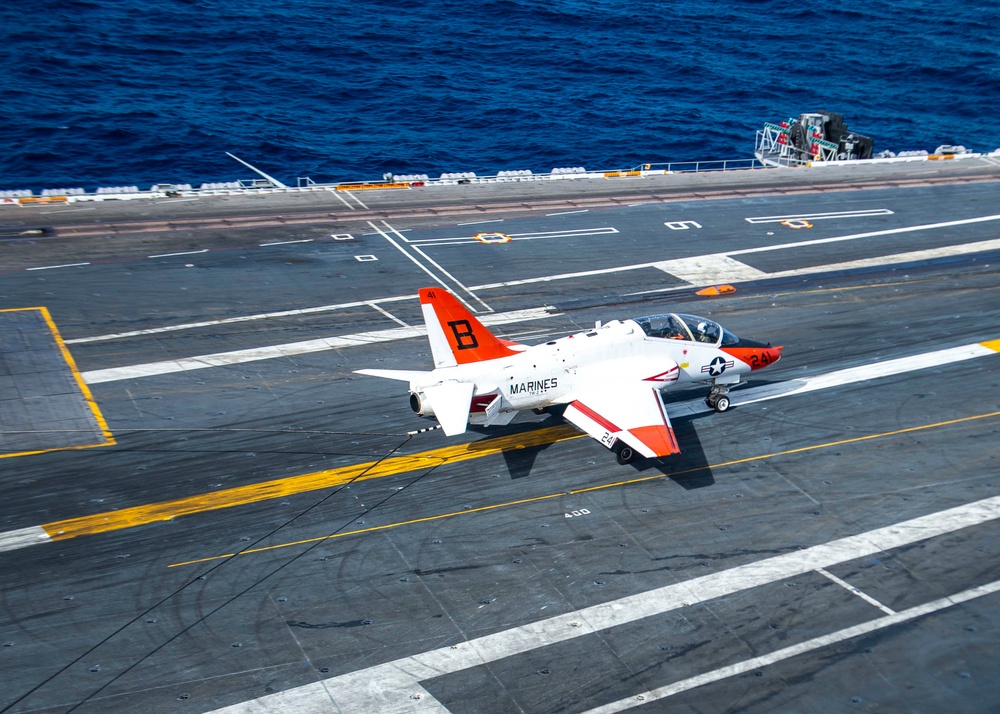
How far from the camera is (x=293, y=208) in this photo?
5619cm

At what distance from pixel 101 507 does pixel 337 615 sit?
29.8 feet

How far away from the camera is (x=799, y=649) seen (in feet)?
77.0

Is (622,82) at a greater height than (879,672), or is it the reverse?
(622,82)

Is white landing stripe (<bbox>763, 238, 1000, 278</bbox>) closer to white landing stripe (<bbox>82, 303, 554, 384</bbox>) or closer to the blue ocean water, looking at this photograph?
white landing stripe (<bbox>82, 303, 554, 384</bbox>)

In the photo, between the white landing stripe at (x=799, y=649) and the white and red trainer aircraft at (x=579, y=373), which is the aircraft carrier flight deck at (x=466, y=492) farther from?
the white and red trainer aircraft at (x=579, y=373)

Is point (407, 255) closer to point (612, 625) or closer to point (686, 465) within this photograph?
point (686, 465)

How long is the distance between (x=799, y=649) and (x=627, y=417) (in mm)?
9232

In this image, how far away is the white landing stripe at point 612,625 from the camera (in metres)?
21.5

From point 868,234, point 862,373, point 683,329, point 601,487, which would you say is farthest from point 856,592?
point 868,234

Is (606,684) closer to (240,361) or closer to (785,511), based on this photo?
(785,511)

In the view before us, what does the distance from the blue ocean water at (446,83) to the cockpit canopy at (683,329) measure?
4789cm

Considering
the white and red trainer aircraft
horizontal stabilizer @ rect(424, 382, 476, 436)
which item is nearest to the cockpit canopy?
the white and red trainer aircraft

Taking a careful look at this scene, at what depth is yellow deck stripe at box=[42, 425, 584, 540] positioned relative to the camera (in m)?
27.7

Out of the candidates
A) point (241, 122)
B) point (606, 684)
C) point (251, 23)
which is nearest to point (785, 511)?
point (606, 684)
